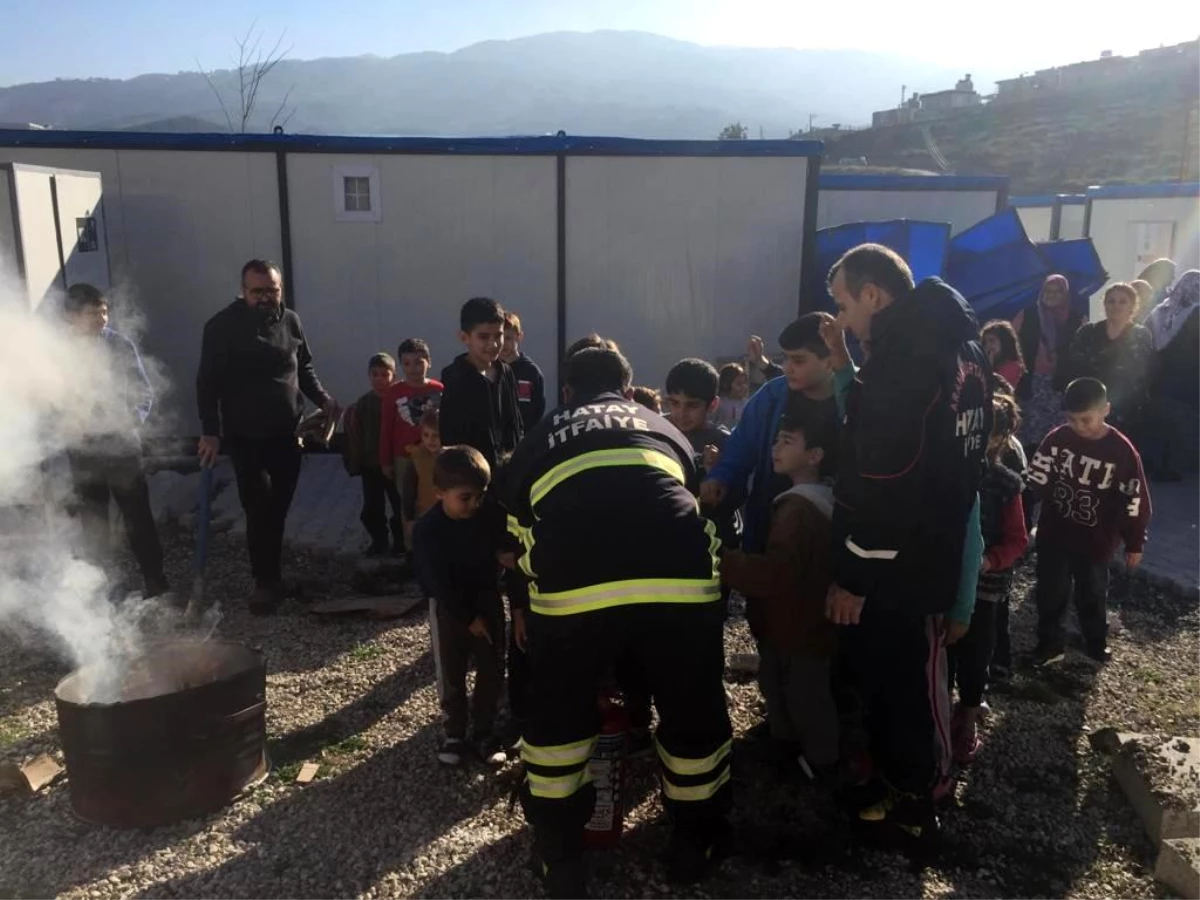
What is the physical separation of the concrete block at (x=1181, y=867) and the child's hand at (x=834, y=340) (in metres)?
2.22

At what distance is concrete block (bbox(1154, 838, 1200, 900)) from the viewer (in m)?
3.33

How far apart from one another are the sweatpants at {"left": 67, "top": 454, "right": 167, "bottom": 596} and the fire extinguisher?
3.73 meters

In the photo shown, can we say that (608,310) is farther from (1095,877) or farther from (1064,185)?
(1064,185)

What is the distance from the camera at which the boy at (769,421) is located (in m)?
4.10

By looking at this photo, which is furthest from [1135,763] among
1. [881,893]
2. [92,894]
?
[92,894]

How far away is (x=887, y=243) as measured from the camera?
10320 mm

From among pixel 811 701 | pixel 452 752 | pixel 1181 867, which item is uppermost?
pixel 811 701

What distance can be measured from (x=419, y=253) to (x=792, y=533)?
22.4 feet

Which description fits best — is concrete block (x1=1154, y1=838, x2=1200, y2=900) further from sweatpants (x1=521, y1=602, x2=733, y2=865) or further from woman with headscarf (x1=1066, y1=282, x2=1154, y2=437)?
woman with headscarf (x1=1066, y1=282, x2=1154, y2=437)

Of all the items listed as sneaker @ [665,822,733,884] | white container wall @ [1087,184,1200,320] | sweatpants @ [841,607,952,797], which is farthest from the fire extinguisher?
white container wall @ [1087,184,1200,320]

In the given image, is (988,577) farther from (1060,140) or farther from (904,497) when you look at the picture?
(1060,140)

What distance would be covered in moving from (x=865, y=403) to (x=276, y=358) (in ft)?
12.9

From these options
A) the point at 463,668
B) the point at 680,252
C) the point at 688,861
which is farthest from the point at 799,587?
the point at 680,252

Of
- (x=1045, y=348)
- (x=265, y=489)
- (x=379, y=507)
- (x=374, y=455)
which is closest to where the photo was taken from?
(x=265, y=489)
